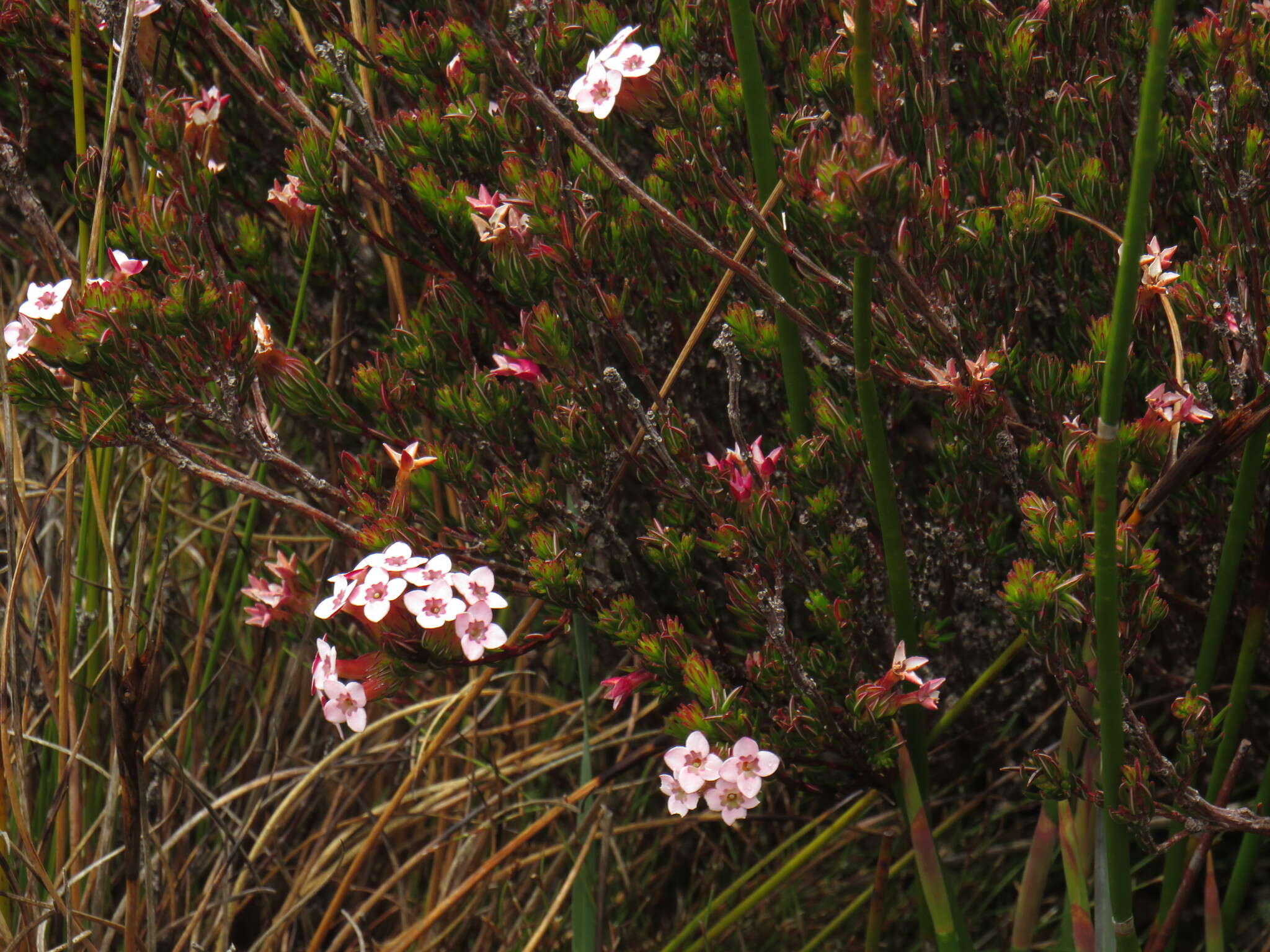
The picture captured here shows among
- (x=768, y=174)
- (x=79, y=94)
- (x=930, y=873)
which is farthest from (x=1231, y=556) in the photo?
(x=79, y=94)

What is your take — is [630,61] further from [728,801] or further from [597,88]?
[728,801]

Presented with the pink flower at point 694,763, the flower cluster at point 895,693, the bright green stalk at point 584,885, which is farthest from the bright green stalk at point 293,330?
the flower cluster at point 895,693

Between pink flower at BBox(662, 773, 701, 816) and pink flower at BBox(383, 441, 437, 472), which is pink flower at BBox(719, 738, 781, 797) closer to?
pink flower at BBox(662, 773, 701, 816)

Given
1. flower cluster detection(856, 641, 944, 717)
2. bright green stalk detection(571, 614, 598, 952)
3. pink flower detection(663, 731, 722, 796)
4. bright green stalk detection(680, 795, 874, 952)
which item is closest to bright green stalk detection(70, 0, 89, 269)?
bright green stalk detection(571, 614, 598, 952)

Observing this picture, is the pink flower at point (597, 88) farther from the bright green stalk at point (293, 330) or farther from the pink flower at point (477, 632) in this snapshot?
the pink flower at point (477, 632)

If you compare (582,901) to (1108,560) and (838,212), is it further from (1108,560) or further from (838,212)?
(838,212)

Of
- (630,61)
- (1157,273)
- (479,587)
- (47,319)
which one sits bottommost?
(479,587)

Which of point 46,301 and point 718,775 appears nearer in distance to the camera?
point 718,775
